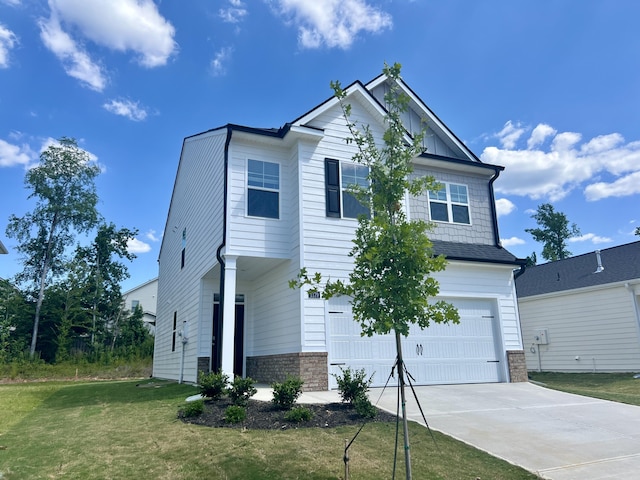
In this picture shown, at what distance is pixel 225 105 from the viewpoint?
602 inches

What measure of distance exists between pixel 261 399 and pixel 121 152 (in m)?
17.1

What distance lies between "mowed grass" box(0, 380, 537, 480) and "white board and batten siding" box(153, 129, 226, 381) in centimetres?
546

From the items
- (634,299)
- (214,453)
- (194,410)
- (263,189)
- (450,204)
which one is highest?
(450,204)

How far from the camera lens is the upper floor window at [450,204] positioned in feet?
44.8

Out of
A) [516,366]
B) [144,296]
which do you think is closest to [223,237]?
[516,366]

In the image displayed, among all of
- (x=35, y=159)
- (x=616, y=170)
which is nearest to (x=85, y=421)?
(x=35, y=159)

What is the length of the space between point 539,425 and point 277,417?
4272mm

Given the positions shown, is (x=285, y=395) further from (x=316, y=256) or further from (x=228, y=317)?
(x=316, y=256)

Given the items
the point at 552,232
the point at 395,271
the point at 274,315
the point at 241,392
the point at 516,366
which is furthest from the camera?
the point at 552,232

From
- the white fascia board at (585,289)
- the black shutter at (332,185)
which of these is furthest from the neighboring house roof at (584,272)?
the black shutter at (332,185)

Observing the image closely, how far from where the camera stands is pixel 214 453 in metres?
5.36

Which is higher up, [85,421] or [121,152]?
[121,152]

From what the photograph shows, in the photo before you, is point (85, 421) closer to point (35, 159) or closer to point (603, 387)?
point (603, 387)

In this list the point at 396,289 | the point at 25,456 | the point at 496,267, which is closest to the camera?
the point at 396,289
